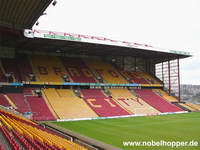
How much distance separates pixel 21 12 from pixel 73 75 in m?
18.3

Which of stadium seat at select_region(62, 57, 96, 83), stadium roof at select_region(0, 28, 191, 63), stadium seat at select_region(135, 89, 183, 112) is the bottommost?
stadium seat at select_region(135, 89, 183, 112)

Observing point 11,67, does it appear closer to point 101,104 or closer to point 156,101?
point 101,104

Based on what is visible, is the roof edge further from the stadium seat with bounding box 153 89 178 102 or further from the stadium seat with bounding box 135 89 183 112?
the stadium seat with bounding box 153 89 178 102

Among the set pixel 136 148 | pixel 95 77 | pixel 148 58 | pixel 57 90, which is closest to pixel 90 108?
pixel 57 90

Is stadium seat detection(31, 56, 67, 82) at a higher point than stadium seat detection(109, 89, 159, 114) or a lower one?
higher

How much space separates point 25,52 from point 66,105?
44.2ft

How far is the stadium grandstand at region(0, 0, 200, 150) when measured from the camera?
28.1 meters

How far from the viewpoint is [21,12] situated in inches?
891

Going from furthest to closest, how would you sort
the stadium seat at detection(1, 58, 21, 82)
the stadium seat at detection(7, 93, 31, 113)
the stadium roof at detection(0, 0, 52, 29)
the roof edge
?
the stadium seat at detection(1, 58, 21, 82), the roof edge, the stadium seat at detection(7, 93, 31, 113), the stadium roof at detection(0, 0, 52, 29)

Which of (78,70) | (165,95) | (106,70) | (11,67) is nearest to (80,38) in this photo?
(78,70)

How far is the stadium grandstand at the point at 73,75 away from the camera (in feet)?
92.3

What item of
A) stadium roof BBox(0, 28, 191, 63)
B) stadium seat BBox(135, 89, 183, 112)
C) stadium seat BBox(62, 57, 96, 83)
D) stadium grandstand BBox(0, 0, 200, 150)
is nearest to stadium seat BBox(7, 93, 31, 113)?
stadium grandstand BBox(0, 0, 200, 150)

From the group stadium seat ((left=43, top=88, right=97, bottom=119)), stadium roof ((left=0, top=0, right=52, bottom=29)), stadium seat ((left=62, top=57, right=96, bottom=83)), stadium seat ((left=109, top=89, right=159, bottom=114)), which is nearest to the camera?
stadium roof ((left=0, top=0, right=52, bottom=29))

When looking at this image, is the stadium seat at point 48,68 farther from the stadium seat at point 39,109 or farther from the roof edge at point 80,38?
the roof edge at point 80,38
